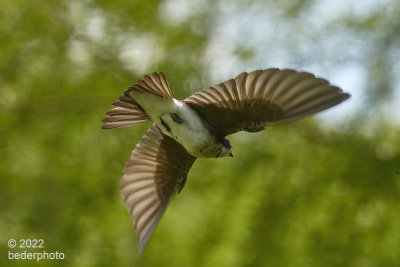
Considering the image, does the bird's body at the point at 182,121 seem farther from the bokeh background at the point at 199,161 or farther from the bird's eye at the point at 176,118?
the bokeh background at the point at 199,161

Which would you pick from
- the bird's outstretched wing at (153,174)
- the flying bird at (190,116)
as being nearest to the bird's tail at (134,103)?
the flying bird at (190,116)

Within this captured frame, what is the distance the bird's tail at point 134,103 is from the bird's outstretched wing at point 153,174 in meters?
0.31

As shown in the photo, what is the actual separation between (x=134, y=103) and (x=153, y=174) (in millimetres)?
627

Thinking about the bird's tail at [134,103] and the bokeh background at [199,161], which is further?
the bokeh background at [199,161]

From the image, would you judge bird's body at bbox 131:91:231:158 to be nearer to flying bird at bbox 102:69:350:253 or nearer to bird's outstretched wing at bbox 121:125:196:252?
flying bird at bbox 102:69:350:253

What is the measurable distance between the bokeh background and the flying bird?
2.50 ft

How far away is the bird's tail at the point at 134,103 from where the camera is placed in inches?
87.1

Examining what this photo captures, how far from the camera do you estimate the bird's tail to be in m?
2.21

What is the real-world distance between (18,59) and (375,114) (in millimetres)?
2364

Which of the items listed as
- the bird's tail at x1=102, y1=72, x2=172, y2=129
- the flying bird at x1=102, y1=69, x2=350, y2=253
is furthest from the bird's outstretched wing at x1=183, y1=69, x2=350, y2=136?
the bird's tail at x1=102, y1=72, x2=172, y2=129

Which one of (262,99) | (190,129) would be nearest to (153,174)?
(190,129)

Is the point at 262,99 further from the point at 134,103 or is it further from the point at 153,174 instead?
the point at 153,174

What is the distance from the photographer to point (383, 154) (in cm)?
355

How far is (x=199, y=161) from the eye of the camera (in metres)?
3.95
